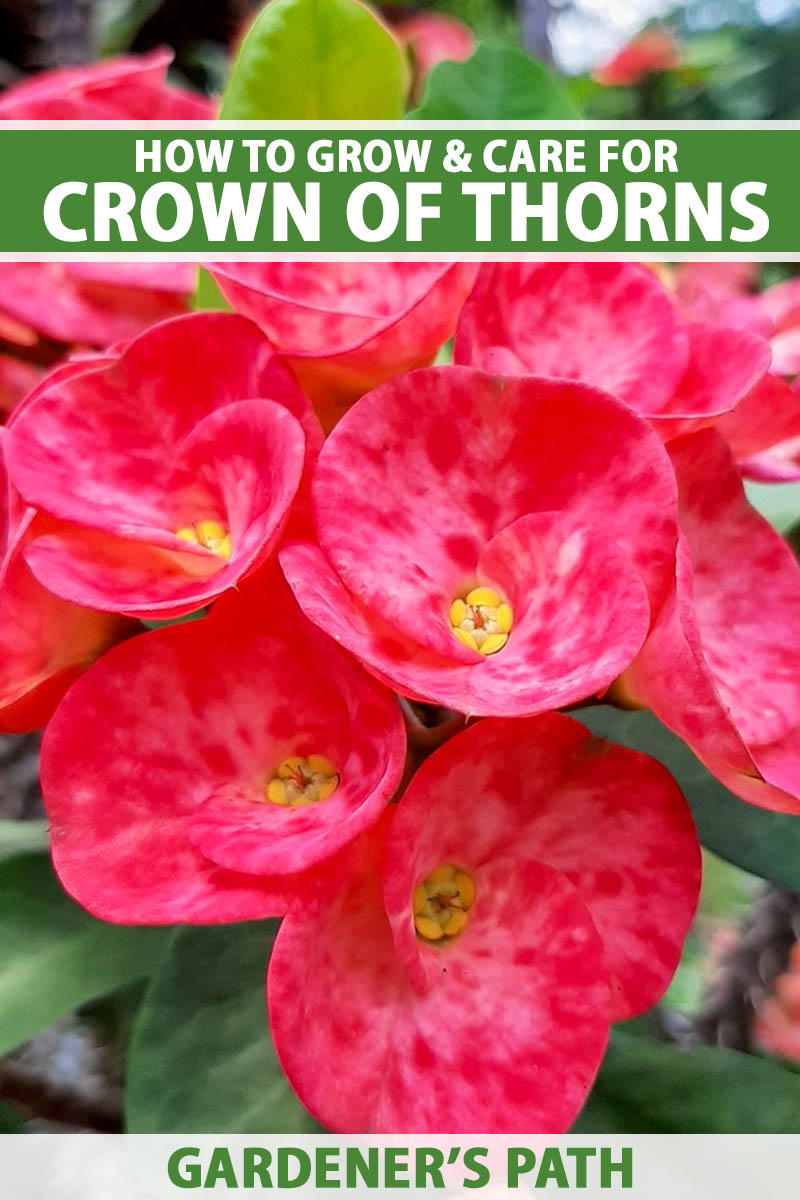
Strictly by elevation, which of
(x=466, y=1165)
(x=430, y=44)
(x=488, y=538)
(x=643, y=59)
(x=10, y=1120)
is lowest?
(x=10, y=1120)

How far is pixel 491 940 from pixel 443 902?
0.02 m

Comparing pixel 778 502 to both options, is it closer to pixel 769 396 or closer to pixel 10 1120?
pixel 769 396

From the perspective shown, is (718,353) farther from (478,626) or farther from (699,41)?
(699,41)

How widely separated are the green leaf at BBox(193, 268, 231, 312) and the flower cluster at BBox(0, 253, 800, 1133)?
0.09 m

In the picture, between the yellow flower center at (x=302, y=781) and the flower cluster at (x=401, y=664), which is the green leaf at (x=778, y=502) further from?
the yellow flower center at (x=302, y=781)

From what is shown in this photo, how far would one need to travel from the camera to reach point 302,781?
41 centimetres

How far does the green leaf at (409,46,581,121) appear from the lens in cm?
53

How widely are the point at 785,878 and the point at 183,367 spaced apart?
31 cm

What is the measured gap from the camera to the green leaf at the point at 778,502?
24.5 inches

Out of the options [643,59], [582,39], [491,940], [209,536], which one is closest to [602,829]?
[491,940]

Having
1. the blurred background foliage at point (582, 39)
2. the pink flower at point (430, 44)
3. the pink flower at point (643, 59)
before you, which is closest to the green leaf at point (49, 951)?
the pink flower at point (430, 44)

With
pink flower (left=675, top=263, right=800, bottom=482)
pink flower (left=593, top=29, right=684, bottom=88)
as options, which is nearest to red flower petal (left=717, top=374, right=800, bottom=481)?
pink flower (left=675, top=263, right=800, bottom=482)

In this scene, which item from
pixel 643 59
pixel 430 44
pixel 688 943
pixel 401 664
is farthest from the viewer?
pixel 643 59

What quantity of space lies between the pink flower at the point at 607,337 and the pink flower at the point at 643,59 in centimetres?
71
